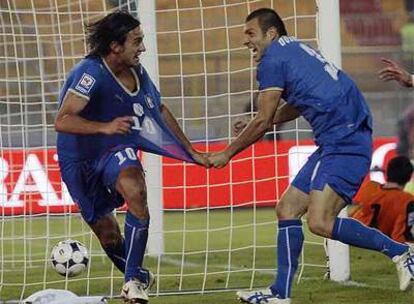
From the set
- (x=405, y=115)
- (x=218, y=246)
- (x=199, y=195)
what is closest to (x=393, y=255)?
(x=218, y=246)

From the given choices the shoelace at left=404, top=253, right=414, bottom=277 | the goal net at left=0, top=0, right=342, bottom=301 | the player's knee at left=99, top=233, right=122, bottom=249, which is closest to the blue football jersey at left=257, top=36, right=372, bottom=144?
the shoelace at left=404, top=253, right=414, bottom=277

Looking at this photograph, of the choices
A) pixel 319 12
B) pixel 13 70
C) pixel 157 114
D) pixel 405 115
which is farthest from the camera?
pixel 405 115

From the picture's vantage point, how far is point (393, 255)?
9117 millimetres

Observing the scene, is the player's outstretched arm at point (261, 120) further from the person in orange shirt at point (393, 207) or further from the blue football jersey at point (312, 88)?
the person in orange shirt at point (393, 207)

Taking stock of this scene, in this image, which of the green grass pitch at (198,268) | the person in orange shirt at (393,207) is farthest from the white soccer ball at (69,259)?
the person in orange shirt at (393,207)

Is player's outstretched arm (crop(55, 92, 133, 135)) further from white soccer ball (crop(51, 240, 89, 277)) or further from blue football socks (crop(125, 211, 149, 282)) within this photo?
white soccer ball (crop(51, 240, 89, 277))

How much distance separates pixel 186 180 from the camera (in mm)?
16078

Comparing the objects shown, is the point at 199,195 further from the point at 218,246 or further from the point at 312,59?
the point at 312,59

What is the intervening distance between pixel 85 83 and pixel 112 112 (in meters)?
0.33

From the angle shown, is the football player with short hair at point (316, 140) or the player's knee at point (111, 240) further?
the player's knee at point (111, 240)

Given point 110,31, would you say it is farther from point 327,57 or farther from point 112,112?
point 327,57

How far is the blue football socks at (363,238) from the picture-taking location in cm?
903

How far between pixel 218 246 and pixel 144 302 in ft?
17.5

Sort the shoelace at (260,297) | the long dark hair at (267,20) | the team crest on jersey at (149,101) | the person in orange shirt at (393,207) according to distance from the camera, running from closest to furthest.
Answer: the shoelace at (260,297) → the long dark hair at (267,20) → the team crest on jersey at (149,101) → the person in orange shirt at (393,207)
